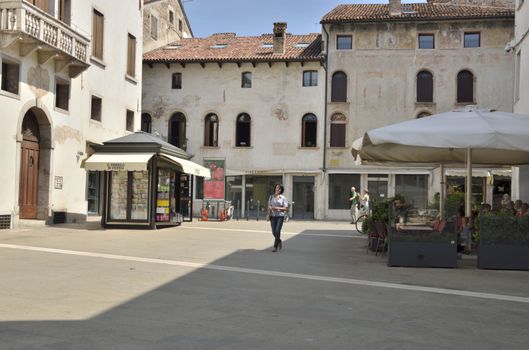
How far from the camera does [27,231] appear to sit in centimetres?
1755

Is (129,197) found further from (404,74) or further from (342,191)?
(404,74)

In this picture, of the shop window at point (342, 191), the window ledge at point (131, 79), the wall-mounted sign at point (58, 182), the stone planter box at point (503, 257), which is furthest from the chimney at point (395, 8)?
the stone planter box at point (503, 257)

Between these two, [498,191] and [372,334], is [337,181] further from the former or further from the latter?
[372,334]

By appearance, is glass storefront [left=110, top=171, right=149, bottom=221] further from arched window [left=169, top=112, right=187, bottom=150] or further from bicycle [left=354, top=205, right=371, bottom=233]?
arched window [left=169, top=112, right=187, bottom=150]

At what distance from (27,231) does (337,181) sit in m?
19.2

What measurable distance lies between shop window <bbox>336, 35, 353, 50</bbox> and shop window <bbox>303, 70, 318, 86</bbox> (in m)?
1.91

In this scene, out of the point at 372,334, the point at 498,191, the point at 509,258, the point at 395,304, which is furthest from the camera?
the point at 498,191

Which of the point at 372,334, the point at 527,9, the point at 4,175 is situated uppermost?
the point at 527,9

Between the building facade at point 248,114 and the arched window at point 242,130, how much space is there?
0.18 ft

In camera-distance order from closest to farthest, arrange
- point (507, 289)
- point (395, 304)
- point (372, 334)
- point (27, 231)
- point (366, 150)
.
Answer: point (372, 334), point (395, 304), point (507, 289), point (366, 150), point (27, 231)

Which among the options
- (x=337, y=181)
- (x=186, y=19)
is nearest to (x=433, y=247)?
(x=337, y=181)

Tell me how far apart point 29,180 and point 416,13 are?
22.4m

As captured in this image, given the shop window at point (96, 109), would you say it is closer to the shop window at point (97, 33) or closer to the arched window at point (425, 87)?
the shop window at point (97, 33)

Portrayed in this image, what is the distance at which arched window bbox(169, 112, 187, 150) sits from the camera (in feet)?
115
